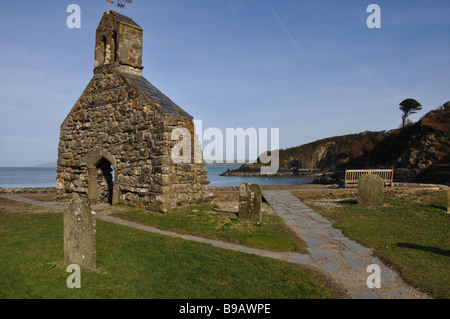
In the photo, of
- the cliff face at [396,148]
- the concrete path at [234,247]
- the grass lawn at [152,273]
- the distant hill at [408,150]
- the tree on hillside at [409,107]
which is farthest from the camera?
the tree on hillside at [409,107]

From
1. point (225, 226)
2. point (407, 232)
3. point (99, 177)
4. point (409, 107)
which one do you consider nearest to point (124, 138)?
→ point (99, 177)

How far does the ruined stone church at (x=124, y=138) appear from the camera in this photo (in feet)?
32.9

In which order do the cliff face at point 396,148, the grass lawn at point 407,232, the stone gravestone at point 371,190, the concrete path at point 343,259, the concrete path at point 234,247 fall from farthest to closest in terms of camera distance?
1. the cliff face at point 396,148
2. the stone gravestone at point 371,190
3. the concrete path at point 234,247
4. the grass lawn at point 407,232
5. the concrete path at point 343,259

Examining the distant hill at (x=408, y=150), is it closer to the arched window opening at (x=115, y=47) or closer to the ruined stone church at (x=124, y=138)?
the ruined stone church at (x=124, y=138)

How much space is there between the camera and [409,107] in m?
51.5

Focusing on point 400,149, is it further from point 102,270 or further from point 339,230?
point 102,270

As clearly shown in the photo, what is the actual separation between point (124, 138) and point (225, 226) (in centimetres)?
559

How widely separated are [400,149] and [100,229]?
40694 mm

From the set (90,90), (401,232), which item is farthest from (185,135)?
(401,232)

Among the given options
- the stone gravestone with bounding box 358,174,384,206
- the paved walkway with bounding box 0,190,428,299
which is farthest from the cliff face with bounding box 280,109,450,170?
the paved walkway with bounding box 0,190,428,299

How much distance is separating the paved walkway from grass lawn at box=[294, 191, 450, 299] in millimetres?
261

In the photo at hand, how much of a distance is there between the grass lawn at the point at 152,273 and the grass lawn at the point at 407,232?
170cm

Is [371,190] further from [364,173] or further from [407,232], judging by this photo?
[364,173]

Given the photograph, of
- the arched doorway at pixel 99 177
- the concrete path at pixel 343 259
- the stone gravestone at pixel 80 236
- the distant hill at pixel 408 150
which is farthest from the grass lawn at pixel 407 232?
the distant hill at pixel 408 150
